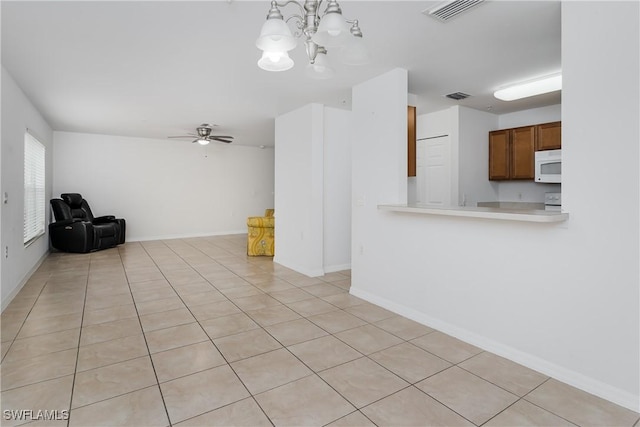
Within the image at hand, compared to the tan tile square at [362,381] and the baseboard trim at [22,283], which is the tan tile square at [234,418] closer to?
the tan tile square at [362,381]

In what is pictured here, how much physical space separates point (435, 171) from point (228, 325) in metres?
3.88

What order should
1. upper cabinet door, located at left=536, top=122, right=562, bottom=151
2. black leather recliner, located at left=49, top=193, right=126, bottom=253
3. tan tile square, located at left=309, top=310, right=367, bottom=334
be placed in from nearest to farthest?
tan tile square, located at left=309, top=310, right=367, bottom=334 < upper cabinet door, located at left=536, top=122, right=562, bottom=151 < black leather recliner, located at left=49, top=193, right=126, bottom=253

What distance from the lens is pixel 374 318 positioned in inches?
129

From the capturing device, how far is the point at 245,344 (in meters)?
2.69

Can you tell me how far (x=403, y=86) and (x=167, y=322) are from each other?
10.6 feet

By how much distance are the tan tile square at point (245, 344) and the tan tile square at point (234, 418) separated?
57cm

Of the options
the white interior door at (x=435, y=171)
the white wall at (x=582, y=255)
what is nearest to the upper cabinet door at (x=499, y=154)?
the white interior door at (x=435, y=171)

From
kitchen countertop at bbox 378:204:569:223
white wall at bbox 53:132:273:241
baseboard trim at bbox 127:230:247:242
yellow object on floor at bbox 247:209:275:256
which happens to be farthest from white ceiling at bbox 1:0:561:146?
baseboard trim at bbox 127:230:247:242

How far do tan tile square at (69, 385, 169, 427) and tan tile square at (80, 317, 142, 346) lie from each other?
100cm

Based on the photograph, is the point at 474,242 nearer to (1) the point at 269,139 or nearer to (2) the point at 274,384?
(2) the point at 274,384

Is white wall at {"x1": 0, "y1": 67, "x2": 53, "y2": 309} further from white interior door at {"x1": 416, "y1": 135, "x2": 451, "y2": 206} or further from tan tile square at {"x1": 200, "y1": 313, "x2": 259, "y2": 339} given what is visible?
white interior door at {"x1": 416, "y1": 135, "x2": 451, "y2": 206}

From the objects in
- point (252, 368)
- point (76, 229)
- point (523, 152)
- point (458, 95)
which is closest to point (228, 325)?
point (252, 368)

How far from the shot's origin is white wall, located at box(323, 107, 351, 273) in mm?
5050

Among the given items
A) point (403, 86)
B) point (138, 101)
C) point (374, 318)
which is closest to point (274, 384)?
point (374, 318)
